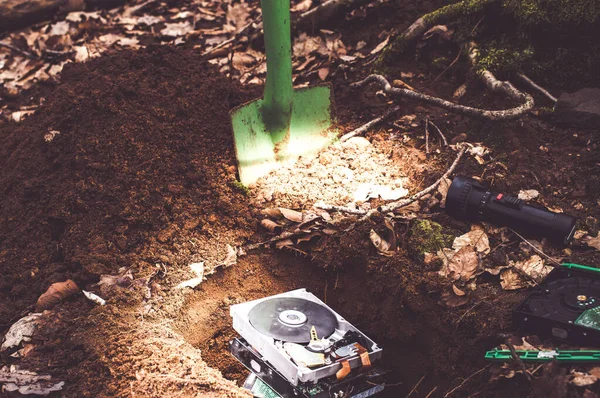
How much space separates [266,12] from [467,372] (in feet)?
6.92

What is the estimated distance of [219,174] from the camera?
3371 millimetres

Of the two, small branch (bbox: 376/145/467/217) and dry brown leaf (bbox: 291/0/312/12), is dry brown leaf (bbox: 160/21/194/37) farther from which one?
small branch (bbox: 376/145/467/217)

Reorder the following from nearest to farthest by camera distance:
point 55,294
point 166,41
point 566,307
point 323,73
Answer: point 566,307
point 55,294
point 323,73
point 166,41

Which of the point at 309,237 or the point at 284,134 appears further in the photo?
the point at 284,134

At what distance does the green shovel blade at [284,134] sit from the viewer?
3.37 meters

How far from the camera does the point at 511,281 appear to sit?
2.55m

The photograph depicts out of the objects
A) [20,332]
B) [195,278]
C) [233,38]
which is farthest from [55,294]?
[233,38]

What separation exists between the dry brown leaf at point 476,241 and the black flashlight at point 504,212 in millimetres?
72

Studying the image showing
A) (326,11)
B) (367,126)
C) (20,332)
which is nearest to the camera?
(20,332)

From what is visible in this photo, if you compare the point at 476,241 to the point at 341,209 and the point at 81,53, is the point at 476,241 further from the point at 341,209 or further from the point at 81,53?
the point at 81,53

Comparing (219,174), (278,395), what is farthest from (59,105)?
(278,395)

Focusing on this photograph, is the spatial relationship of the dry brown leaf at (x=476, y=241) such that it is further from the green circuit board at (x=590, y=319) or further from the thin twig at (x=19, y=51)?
the thin twig at (x=19, y=51)

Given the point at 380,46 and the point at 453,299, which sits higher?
the point at 380,46

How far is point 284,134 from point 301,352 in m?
1.51
